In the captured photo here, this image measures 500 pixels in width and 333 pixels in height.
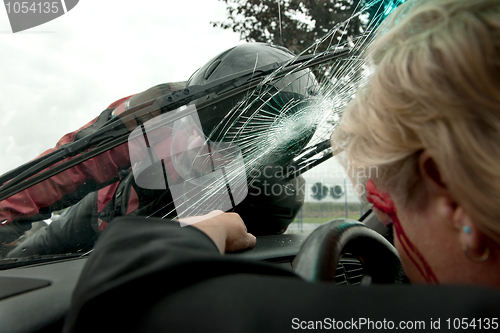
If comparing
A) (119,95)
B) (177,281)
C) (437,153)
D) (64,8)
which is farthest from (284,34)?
→ (177,281)

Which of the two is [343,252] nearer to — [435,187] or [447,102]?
[435,187]

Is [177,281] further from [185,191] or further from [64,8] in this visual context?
[64,8]

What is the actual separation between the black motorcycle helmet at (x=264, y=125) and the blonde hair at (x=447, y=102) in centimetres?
83

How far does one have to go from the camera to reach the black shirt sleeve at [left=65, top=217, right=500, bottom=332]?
516 millimetres

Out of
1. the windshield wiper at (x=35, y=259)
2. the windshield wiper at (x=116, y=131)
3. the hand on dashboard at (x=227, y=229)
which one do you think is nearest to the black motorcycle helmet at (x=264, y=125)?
the windshield wiper at (x=116, y=131)

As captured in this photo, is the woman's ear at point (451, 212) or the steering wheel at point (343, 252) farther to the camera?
the steering wheel at point (343, 252)

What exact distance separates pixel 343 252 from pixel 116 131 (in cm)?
88

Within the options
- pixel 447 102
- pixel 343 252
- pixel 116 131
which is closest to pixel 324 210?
pixel 343 252

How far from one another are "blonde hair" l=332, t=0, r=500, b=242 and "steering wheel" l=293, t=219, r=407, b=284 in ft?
0.73

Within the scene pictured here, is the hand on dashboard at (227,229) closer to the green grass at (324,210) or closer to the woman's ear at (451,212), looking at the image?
the green grass at (324,210)

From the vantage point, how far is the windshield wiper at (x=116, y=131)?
4.15 feet

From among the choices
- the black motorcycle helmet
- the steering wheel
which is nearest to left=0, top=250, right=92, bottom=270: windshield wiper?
the black motorcycle helmet

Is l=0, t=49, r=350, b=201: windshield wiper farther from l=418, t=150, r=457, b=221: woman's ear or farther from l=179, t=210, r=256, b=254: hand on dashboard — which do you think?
l=418, t=150, r=457, b=221: woman's ear

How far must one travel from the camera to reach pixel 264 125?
1748 mm
